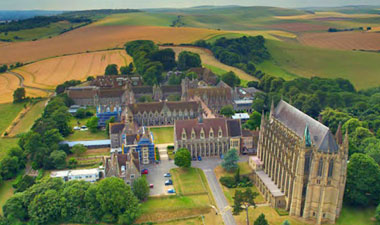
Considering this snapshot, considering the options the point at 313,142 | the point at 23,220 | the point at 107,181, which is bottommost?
the point at 23,220

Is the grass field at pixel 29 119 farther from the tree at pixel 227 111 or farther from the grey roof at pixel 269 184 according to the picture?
the grey roof at pixel 269 184

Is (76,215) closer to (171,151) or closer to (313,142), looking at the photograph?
(171,151)

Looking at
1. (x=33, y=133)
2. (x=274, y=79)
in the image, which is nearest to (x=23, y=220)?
(x=33, y=133)

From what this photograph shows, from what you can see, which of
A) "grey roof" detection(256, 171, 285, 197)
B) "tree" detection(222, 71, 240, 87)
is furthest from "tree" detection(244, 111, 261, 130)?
"tree" detection(222, 71, 240, 87)

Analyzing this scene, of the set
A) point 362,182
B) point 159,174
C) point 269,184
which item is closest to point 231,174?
point 269,184

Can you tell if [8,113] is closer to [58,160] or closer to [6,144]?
[6,144]

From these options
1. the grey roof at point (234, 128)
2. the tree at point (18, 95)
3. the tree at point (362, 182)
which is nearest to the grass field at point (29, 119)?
the tree at point (18, 95)
